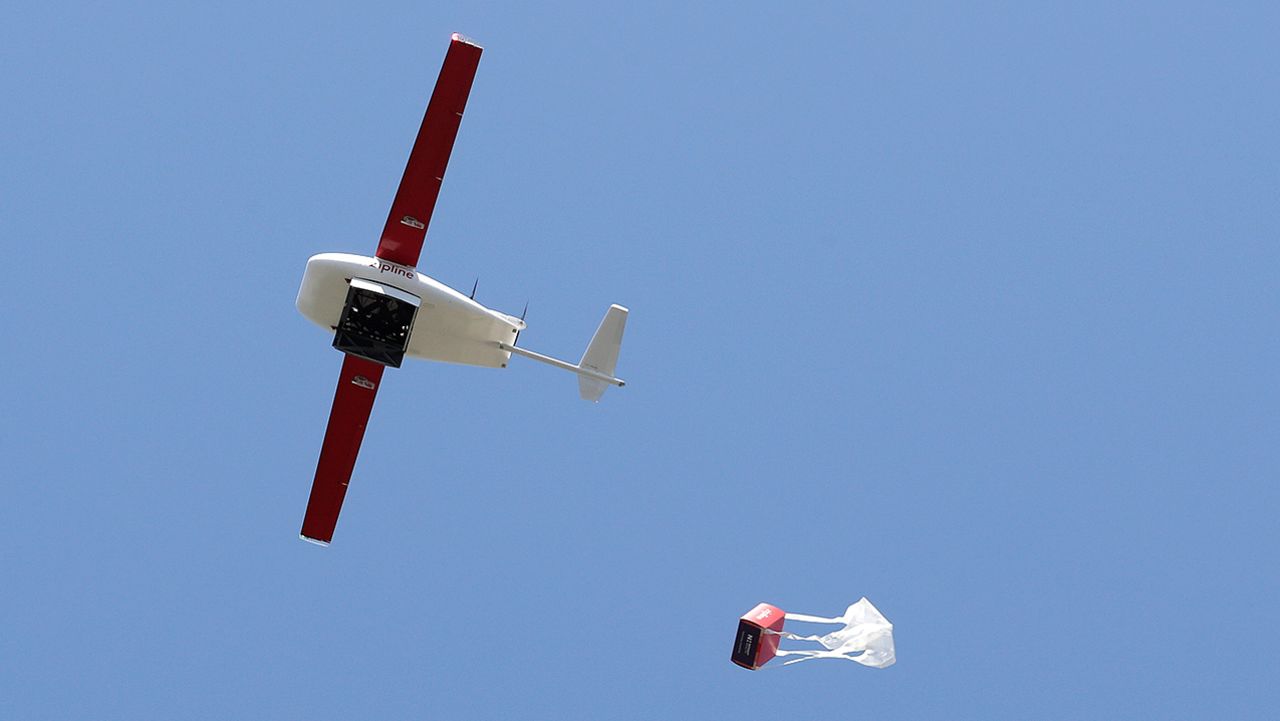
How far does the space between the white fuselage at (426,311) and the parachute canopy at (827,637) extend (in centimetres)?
915

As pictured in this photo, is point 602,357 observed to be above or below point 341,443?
above

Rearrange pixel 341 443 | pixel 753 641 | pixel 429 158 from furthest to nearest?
pixel 341 443
pixel 753 641
pixel 429 158

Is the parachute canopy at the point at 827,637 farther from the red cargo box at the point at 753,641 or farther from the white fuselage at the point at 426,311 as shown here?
the white fuselage at the point at 426,311

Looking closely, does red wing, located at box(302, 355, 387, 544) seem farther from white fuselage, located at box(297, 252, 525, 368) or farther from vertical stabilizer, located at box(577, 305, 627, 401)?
vertical stabilizer, located at box(577, 305, 627, 401)

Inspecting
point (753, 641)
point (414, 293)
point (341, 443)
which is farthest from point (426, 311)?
point (753, 641)

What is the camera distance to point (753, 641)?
31.5m

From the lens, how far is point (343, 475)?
34.0 metres

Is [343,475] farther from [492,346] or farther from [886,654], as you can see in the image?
[886,654]

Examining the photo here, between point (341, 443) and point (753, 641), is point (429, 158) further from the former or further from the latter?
point (753, 641)

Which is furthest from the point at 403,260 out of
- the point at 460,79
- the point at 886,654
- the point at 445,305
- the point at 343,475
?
the point at 886,654

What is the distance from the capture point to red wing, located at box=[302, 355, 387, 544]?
3278 centimetres

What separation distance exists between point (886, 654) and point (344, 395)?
15347 millimetres

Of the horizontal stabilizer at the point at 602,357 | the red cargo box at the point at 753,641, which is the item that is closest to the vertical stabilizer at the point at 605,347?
the horizontal stabilizer at the point at 602,357

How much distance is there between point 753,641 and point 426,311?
11.4m
